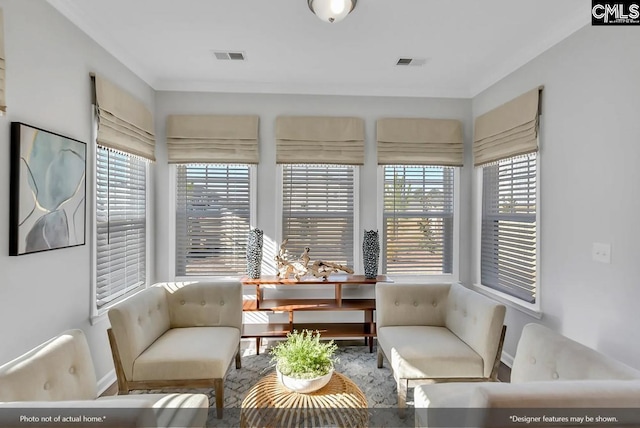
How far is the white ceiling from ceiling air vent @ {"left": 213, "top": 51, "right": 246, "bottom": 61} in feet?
0.19

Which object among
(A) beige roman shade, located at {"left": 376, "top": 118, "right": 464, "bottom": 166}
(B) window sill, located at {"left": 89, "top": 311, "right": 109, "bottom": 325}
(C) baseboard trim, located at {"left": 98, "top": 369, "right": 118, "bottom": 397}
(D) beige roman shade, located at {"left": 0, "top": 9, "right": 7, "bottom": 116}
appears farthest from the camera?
(A) beige roman shade, located at {"left": 376, "top": 118, "right": 464, "bottom": 166}

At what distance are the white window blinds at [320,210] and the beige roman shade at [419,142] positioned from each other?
0.45 meters

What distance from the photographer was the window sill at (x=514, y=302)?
8.50 feet

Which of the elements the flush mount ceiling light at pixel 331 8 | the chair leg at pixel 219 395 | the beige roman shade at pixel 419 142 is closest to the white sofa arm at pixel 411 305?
the chair leg at pixel 219 395

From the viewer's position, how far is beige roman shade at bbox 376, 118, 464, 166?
139 inches

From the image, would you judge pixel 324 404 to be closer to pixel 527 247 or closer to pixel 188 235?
pixel 527 247

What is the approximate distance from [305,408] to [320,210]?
2.22 metres

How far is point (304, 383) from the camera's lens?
1.72m

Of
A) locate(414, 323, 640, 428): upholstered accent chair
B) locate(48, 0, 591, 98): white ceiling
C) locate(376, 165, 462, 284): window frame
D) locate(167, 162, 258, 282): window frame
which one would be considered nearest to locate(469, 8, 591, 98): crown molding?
locate(48, 0, 591, 98): white ceiling

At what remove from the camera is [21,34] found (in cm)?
178

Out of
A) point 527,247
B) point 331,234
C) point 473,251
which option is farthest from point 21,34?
point 473,251

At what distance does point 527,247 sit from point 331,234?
1815 mm

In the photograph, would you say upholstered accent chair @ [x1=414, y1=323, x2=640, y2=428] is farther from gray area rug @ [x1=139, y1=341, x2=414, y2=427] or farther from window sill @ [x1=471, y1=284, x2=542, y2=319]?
window sill @ [x1=471, y1=284, x2=542, y2=319]

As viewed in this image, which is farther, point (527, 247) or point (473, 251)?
point (473, 251)
